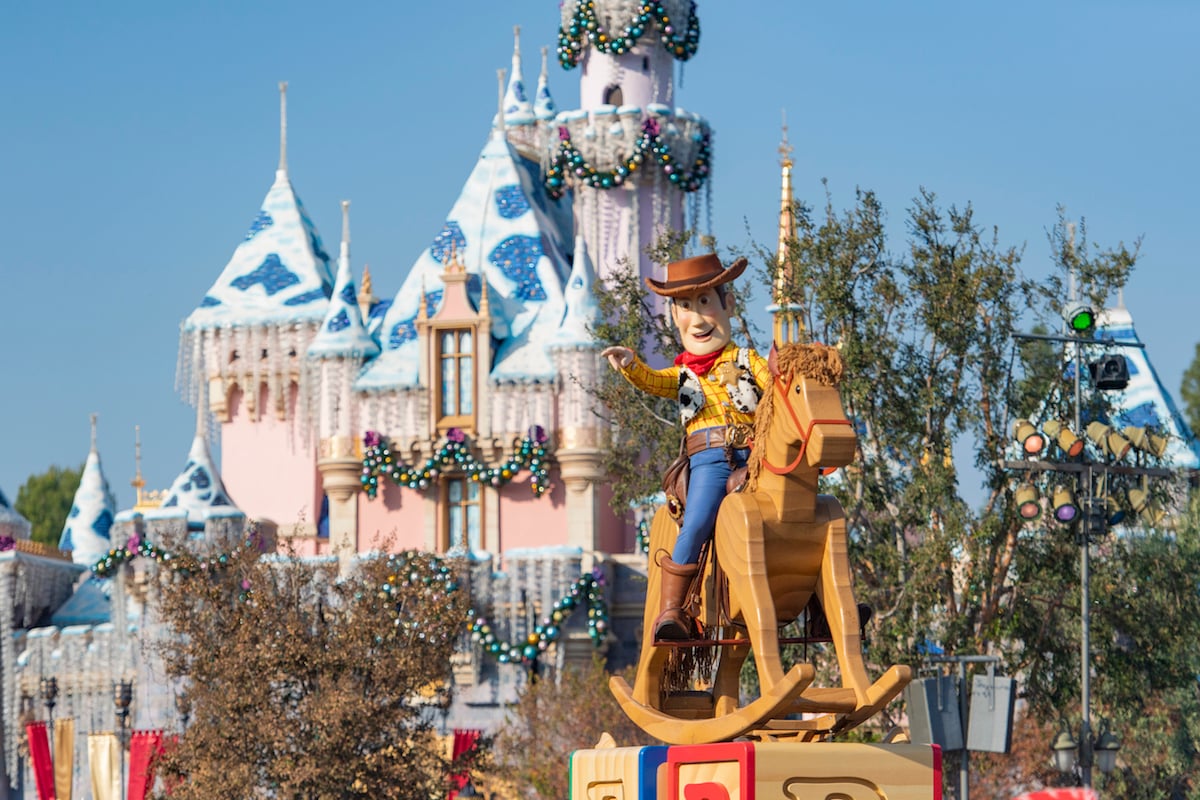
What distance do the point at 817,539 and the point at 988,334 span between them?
1529 cm

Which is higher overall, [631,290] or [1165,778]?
[631,290]

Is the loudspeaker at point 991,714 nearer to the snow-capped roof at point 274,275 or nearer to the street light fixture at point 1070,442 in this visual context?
the street light fixture at point 1070,442

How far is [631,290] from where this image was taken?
3036 centimetres

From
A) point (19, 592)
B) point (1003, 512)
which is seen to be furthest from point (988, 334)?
point (19, 592)

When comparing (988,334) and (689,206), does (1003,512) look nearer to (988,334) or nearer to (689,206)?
(988,334)

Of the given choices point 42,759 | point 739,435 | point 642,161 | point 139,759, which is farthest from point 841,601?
point 42,759

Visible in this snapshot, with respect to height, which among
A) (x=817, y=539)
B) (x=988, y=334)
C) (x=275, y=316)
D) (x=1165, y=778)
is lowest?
(x=1165, y=778)

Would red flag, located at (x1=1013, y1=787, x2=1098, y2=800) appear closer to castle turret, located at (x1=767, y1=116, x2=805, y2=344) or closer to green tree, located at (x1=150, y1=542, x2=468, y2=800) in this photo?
castle turret, located at (x1=767, y1=116, x2=805, y2=344)

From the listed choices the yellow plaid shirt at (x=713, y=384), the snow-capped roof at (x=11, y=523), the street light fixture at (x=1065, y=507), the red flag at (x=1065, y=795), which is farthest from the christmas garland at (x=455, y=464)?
the yellow plaid shirt at (x=713, y=384)

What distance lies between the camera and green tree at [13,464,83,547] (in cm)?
7419

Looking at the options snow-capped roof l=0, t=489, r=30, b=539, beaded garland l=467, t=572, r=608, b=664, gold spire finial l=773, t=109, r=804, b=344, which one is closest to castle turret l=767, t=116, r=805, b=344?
A: gold spire finial l=773, t=109, r=804, b=344

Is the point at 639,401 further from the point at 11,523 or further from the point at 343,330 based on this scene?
the point at 11,523

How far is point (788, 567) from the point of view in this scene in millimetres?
12938

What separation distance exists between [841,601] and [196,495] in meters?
32.9
